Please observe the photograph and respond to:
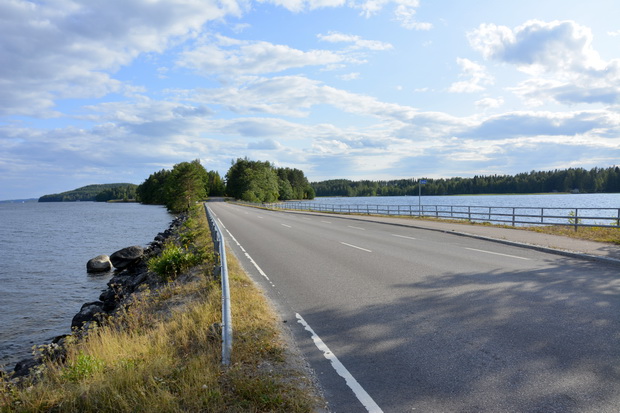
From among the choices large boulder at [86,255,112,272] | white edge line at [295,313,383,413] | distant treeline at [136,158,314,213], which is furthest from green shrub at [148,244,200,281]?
distant treeline at [136,158,314,213]

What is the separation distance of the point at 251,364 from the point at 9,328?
1206 centimetres

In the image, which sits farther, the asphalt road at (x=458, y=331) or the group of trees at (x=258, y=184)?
the group of trees at (x=258, y=184)

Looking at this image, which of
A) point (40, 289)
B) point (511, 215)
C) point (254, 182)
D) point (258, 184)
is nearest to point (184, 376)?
point (40, 289)

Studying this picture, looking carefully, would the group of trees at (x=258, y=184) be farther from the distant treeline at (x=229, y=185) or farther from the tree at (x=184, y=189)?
the tree at (x=184, y=189)

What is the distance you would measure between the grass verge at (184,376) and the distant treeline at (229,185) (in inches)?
3300

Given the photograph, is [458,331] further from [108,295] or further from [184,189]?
[184,189]

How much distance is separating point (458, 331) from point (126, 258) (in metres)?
21.4

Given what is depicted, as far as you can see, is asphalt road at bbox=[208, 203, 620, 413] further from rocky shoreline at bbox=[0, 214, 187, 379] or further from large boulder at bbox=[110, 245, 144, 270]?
large boulder at bbox=[110, 245, 144, 270]

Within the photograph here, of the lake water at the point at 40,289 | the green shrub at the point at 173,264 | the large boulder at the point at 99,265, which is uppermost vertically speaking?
the green shrub at the point at 173,264

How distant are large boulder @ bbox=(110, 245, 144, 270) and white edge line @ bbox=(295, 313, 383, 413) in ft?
63.2

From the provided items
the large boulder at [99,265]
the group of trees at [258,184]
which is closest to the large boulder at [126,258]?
the large boulder at [99,265]

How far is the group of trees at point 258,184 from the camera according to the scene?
12012cm

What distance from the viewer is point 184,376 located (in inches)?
164

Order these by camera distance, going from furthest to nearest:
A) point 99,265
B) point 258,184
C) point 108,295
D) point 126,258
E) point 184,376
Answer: point 258,184
point 126,258
point 99,265
point 108,295
point 184,376
